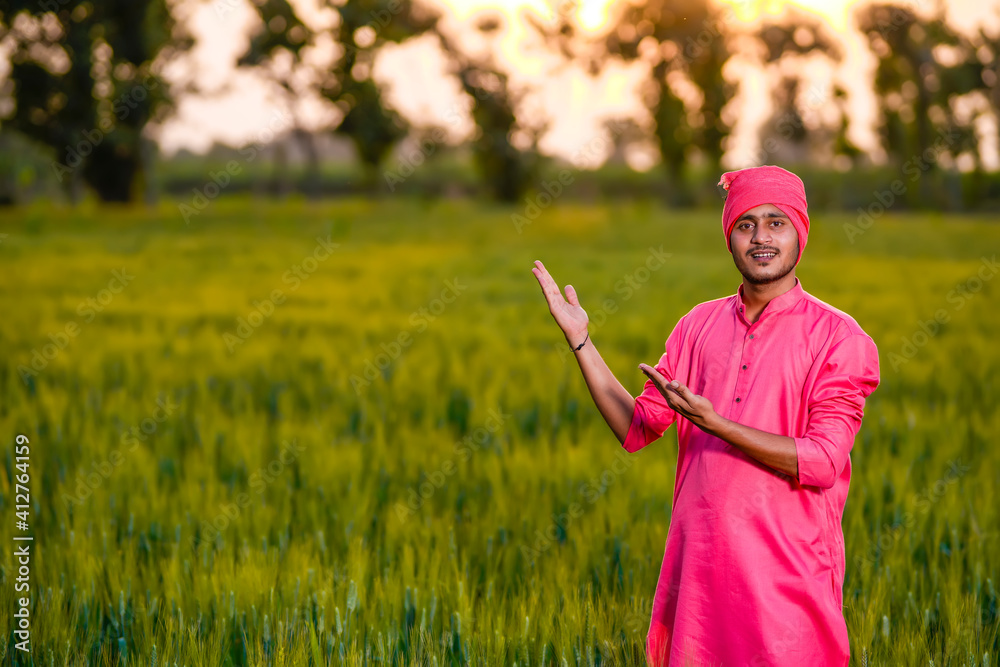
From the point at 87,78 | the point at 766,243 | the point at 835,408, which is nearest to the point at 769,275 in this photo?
the point at 766,243

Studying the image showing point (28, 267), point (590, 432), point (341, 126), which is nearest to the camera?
point (590, 432)

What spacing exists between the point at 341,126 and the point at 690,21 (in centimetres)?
1111

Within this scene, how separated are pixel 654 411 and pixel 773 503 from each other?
1.08 feet

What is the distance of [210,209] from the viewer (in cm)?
2341

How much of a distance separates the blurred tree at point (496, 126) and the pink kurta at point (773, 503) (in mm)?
16685

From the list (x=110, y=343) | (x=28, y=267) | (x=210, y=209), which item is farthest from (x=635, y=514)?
(x=210, y=209)

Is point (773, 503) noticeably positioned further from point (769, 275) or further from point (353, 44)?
point (353, 44)

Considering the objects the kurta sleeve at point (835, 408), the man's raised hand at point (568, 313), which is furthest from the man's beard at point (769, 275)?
the man's raised hand at point (568, 313)

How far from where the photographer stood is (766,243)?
1761 millimetres

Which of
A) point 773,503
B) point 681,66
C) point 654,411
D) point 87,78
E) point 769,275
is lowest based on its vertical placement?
point 773,503

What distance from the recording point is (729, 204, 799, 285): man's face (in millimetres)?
1762

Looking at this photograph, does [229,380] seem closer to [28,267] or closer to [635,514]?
[635,514]

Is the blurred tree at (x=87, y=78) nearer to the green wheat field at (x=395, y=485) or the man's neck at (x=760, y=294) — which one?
the green wheat field at (x=395, y=485)

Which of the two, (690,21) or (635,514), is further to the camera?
(690,21)
